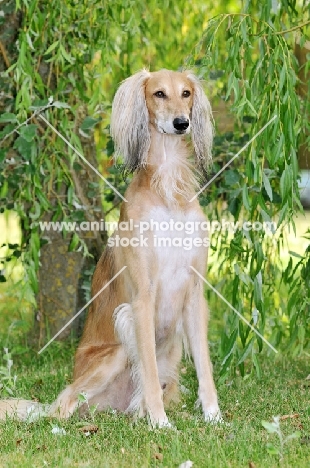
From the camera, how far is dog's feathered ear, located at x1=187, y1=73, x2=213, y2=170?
414 centimetres

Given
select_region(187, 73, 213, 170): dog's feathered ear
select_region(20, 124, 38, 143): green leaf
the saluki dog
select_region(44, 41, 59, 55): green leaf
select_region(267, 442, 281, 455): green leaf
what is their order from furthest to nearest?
1. select_region(44, 41, 59, 55): green leaf
2. select_region(20, 124, 38, 143): green leaf
3. select_region(187, 73, 213, 170): dog's feathered ear
4. the saluki dog
5. select_region(267, 442, 281, 455): green leaf

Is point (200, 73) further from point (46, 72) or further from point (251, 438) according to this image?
point (251, 438)

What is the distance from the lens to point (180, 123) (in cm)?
385

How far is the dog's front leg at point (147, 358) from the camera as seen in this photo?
3.75 metres

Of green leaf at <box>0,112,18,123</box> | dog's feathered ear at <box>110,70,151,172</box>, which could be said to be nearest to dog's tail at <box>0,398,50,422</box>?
dog's feathered ear at <box>110,70,151,172</box>

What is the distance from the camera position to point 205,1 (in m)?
5.79

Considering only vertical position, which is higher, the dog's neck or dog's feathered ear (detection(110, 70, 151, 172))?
dog's feathered ear (detection(110, 70, 151, 172))

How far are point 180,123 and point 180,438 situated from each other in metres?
1.36

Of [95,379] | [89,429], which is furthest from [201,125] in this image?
[89,429]

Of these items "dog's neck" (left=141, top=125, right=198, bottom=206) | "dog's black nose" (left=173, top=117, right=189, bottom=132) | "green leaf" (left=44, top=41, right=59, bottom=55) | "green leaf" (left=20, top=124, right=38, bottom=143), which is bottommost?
"dog's neck" (left=141, top=125, right=198, bottom=206)

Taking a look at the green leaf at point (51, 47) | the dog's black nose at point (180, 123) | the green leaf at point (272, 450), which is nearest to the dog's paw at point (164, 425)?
the green leaf at point (272, 450)

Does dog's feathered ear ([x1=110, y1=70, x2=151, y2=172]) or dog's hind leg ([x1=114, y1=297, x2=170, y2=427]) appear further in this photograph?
dog's feathered ear ([x1=110, y1=70, x2=151, y2=172])

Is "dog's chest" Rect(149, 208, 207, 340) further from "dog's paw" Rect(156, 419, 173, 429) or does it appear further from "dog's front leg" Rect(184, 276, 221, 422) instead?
"dog's paw" Rect(156, 419, 173, 429)

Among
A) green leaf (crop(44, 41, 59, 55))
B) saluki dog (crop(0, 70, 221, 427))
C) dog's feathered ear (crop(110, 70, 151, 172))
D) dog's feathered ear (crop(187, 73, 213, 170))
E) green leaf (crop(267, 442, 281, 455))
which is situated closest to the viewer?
green leaf (crop(267, 442, 281, 455))
